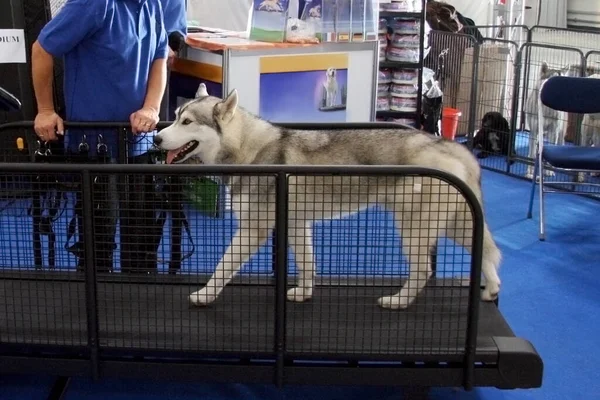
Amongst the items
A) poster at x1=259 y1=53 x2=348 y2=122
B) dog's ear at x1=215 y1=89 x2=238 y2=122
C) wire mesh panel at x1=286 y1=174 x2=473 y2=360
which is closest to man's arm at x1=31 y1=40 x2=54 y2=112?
dog's ear at x1=215 y1=89 x2=238 y2=122

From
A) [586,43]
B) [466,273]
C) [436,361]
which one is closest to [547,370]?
[466,273]

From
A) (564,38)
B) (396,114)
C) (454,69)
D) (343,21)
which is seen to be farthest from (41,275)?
(564,38)

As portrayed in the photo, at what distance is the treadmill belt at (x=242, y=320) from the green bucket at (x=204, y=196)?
326mm

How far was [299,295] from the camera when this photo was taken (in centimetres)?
277

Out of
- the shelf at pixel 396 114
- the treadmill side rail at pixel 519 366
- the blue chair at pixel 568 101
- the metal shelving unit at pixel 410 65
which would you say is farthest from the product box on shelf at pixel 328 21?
the treadmill side rail at pixel 519 366

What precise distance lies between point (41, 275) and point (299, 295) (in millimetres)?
1029

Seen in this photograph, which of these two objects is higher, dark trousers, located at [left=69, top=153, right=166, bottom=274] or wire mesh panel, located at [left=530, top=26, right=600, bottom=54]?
wire mesh panel, located at [left=530, top=26, right=600, bottom=54]

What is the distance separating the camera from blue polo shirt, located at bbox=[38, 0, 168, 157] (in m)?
2.81

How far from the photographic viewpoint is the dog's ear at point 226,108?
280 cm

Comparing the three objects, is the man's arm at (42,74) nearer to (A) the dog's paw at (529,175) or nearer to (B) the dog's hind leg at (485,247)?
(B) the dog's hind leg at (485,247)

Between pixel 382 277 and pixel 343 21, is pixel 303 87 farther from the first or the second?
pixel 382 277

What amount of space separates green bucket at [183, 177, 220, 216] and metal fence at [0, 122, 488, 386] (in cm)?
1

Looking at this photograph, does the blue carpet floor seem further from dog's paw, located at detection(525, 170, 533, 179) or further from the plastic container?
the plastic container

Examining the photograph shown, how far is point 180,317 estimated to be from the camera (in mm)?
2598
